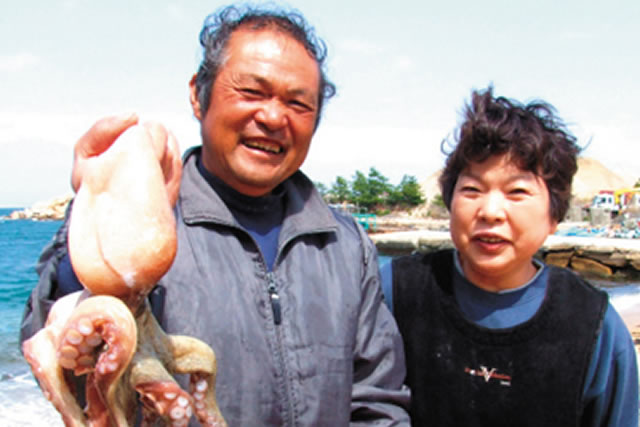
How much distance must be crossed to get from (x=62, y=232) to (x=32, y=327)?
29 cm

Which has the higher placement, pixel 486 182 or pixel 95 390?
pixel 486 182

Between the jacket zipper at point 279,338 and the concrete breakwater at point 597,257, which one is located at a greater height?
the jacket zipper at point 279,338

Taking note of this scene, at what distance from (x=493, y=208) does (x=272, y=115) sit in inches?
42.1

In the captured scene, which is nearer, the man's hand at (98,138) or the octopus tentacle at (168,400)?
the octopus tentacle at (168,400)

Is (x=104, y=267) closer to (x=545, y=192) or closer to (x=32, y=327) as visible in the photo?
(x=32, y=327)

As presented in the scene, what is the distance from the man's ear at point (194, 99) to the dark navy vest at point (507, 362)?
1.43 m

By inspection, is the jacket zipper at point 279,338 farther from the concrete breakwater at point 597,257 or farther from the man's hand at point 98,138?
the concrete breakwater at point 597,257

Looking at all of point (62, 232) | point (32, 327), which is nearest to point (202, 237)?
point (62, 232)

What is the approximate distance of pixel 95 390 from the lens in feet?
3.96

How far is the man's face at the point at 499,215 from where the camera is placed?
7.96 ft

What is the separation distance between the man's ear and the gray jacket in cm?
19

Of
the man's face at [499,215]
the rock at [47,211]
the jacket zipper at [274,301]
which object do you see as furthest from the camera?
the rock at [47,211]

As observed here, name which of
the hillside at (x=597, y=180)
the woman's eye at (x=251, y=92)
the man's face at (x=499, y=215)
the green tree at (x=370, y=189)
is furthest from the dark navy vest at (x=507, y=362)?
the hillside at (x=597, y=180)

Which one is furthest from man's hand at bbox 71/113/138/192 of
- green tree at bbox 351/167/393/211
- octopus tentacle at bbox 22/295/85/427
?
green tree at bbox 351/167/393/211
